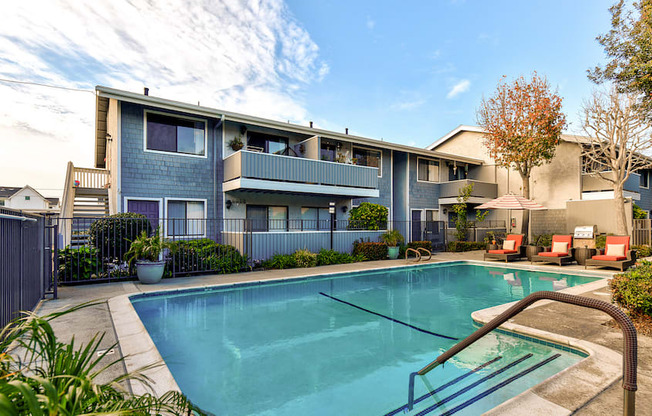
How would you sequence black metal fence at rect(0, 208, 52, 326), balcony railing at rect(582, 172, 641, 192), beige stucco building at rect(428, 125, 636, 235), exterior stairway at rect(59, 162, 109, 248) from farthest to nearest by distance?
balcony railing at rect(582, 172, 641, 192)
beige stucco building at rect(428, 125, 636, 235)
exterior stairway at rect(59, 162, 109, 248)
black metal fence at rect(0, 208, 52, 326)

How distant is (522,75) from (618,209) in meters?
8.71

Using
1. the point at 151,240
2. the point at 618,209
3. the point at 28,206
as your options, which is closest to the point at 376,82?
the point at 618,209

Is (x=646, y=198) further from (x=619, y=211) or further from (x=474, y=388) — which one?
(x=474, y=388)

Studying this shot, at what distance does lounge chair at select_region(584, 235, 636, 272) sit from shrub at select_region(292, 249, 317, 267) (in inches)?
407

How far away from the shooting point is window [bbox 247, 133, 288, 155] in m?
15.0

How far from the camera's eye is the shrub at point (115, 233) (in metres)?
9.56

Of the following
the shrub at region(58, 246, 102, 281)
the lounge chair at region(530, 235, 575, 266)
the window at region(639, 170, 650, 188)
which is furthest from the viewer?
the window at region(639, 170, 650, 188)

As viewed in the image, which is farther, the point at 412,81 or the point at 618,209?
the point at 412,81

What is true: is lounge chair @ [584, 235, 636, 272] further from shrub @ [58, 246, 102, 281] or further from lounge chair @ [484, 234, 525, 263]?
shrub @ [58, 246, 102, 281]

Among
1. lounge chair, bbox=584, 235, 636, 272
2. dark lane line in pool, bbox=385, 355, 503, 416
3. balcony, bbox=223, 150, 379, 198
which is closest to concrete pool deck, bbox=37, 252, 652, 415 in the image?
dark lane line in pool, bbox=385, 355, 503, 416

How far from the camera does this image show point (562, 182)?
20.4 metres

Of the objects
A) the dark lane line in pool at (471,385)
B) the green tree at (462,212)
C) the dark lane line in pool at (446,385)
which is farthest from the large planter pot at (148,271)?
the green tree at (462,212)

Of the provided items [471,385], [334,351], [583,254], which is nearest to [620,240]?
[583,254]

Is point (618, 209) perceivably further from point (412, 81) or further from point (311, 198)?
point (311, 198)
